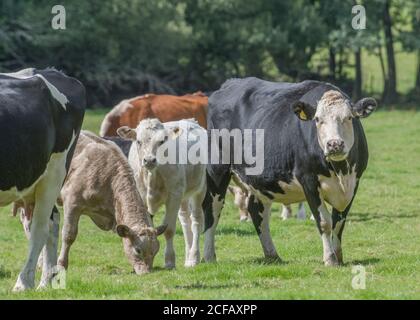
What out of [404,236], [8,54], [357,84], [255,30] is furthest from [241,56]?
[404,236]

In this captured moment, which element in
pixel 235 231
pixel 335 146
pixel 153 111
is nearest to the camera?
pixel 335 146

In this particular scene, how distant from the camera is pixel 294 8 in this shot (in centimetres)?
4044

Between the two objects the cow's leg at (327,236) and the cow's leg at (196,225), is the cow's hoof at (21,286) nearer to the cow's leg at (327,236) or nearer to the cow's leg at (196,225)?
the cow's leg at (196,225)

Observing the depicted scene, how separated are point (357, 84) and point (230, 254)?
28621 millimetres

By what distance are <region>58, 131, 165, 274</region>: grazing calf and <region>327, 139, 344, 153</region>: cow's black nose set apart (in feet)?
6.54

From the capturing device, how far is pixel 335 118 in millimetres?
10508

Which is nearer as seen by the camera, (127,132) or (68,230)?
(68,230)

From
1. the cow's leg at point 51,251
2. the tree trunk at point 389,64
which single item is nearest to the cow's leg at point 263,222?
the cow's leg at point 51,251

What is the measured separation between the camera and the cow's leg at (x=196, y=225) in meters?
A: 12.1

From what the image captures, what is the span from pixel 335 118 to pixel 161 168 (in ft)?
7.68

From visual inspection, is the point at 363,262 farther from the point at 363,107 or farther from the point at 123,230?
the point at 123,230

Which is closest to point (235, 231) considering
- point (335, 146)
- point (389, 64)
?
point (335, 146)
